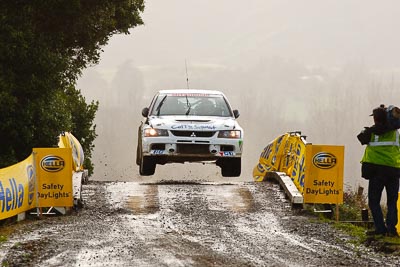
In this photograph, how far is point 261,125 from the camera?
634 feet

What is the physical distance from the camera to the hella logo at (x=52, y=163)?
48.8 feet

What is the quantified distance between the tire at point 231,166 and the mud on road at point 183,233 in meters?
1.32

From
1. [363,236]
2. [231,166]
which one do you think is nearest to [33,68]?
[231,166]

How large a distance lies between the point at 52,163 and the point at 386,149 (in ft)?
18.6

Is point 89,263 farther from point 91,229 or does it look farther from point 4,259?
point 91,229

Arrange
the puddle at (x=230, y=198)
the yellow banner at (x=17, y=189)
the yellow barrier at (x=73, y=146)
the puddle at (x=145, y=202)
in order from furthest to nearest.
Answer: the yellow barrier at (x=73, y=146)
the puddle at (x=230, y=198)
the puddle at (x=145, y=202)
the yellow banner at (x=17, y=189)

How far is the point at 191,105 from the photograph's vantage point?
64.9 ft

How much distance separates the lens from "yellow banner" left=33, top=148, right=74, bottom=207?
14.9 metres

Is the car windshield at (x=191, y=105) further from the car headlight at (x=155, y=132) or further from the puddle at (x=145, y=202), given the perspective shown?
the puddle at (x=145, y=202)

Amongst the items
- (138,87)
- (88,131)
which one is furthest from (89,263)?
(138,87)

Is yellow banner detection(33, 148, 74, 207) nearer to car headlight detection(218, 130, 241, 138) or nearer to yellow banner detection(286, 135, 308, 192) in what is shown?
yellow banner detection(286, 135, 308, 192)

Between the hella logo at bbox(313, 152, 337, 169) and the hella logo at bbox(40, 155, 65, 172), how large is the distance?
422 cm

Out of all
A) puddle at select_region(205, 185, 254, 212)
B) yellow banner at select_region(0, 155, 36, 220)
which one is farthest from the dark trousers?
yellow banner at select_region(0, 155, 36, 220)

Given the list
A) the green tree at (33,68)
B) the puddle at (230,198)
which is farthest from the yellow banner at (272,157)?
the green tree at (33,68)
